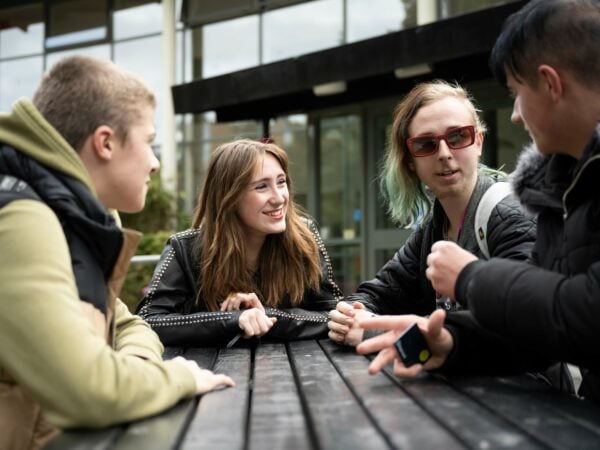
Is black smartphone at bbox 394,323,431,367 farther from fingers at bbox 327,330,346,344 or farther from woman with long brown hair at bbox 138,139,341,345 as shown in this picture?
woman with long brown hair at bbox 138,139,341,345

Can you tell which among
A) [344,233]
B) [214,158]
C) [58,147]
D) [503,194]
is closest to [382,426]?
[58,147]

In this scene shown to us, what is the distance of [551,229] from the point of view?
2133 millimetres

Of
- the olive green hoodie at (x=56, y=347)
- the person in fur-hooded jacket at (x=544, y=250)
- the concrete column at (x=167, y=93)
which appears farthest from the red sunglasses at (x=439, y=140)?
the concrete column at (x=167, y=93)

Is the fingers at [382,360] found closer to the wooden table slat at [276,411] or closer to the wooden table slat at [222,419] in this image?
the wooden table slat at [276,411]

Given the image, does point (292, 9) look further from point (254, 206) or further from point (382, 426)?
point (382, 426)

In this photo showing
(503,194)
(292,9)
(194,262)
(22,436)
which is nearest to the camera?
(22,436)

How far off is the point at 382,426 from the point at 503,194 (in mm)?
1668

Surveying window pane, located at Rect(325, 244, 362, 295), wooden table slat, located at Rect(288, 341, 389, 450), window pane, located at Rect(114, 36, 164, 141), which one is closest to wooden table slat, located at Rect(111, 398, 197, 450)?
wooden table slat, located at Rect(288, 341, 389, 450)

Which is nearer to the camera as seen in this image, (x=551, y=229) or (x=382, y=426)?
(x=382, y=426)

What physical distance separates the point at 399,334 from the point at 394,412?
495mm

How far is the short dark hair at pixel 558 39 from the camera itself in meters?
1.92

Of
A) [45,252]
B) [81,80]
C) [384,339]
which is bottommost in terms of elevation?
[384,339]

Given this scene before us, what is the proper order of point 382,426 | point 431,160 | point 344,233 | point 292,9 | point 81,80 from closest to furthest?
point 382,426, point 81,80, point 431,160, point 344,233, point 292,9

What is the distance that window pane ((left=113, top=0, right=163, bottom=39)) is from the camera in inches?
636
